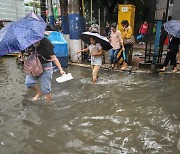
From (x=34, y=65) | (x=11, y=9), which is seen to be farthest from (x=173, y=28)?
(x=11, y=9)

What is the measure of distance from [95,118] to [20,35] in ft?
6.76

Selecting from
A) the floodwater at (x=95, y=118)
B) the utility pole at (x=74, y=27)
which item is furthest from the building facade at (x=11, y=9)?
the floodwater at (x=95, y=118)

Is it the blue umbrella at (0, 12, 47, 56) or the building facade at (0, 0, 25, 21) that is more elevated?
the building facade at (0, 0, 25, 21)

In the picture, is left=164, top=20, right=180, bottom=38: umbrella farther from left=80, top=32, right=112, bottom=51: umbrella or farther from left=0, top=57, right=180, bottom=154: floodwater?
left=80, top=32, right=112, bottom=51: umbrella

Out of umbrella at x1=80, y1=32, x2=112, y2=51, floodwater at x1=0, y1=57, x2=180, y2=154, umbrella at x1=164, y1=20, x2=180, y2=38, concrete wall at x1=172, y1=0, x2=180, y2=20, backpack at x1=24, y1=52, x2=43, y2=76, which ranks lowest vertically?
floodwater at x1=0, y1=57, x2=180, y2=154

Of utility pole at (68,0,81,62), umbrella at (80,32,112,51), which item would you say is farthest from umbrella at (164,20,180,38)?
utility pole at (68,0,81,62)

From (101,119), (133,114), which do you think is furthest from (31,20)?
(133,114)

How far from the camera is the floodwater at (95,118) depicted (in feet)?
12.9

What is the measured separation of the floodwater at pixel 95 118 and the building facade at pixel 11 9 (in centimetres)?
1029

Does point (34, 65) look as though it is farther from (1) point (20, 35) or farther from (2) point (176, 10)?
(2) point (176, 10)

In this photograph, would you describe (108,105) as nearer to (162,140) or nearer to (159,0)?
(162,140)

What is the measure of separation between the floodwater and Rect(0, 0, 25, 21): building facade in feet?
33.8

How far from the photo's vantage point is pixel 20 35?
4.39 m

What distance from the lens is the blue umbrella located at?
4.32m
